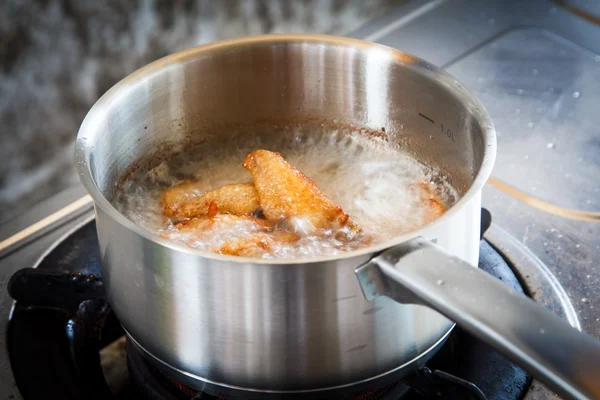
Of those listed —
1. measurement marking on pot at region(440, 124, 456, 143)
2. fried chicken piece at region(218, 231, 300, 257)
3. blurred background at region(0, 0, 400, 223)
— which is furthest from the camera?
blurred background at region(0, 0, 400, 223)

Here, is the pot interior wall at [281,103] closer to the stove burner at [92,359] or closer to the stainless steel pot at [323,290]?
the stainless steel pot at [323,290]

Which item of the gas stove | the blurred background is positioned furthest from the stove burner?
the blurred background

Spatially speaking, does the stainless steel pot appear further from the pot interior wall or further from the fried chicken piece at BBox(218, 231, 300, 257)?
the fried chicken piece at BBox(218, 231, 300, 257)

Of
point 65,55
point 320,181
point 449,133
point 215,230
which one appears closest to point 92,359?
point 215,230

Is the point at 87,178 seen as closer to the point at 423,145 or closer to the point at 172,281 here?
the point at 172,281

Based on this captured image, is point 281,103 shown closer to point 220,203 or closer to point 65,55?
point 220,203

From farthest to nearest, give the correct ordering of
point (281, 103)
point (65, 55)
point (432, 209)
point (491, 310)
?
point (65, 55)
point (281, 103)
point (432, 209)
point (491, 310)
